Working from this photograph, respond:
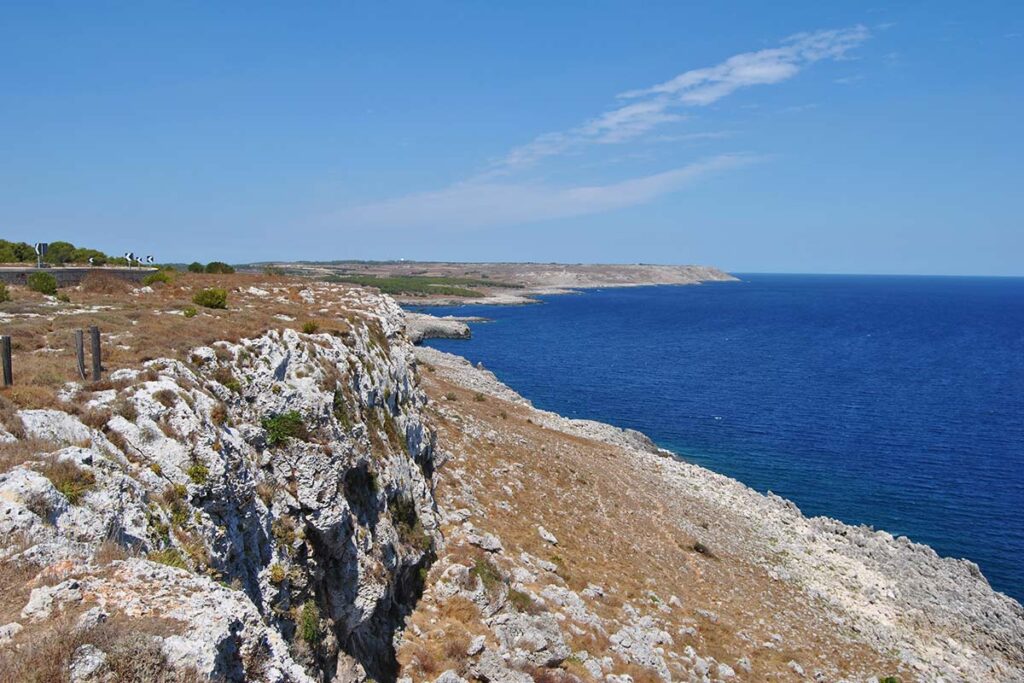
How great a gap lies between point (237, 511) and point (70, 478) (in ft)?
12.4

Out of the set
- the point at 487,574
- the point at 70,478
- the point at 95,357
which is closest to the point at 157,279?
the point at 95,357

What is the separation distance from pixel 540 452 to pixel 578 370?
61.8 metres

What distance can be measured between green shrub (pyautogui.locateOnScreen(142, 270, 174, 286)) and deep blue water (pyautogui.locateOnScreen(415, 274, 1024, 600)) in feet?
149

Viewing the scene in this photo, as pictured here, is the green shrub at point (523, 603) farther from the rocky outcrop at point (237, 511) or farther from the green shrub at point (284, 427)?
the green shrub at point (284, 427)

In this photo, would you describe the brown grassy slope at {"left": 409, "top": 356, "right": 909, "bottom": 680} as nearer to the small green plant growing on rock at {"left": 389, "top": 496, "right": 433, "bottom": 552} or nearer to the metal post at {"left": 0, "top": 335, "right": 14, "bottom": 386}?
the small green plant growing on rock at {"left": 389, "top": 496, "right": 433, "bottom": 552}

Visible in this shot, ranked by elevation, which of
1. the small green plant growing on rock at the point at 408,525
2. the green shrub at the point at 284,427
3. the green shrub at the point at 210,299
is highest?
the green shrub at the point at 210,299

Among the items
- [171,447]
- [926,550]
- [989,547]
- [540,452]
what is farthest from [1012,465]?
[171,447]

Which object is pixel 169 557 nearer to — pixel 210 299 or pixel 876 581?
pixel 210 299

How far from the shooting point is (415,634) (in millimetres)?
19375

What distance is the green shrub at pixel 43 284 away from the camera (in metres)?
26.6

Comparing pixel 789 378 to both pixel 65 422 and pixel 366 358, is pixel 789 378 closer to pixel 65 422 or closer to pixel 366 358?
pixel 366 358

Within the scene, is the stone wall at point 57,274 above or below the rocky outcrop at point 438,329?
above

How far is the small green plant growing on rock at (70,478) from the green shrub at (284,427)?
19.5ft

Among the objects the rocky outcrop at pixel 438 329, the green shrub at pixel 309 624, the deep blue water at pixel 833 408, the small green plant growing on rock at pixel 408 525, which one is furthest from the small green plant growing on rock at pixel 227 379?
the rocky outcrop at pixel 438 329
